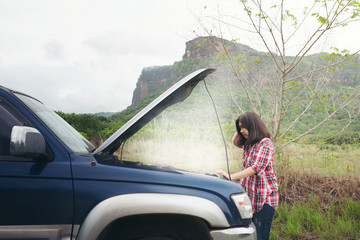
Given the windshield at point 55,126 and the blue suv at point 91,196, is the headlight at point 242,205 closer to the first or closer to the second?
the blue suv at point 91,196

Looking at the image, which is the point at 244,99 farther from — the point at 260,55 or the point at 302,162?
the point at 302,162

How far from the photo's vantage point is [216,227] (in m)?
1.95

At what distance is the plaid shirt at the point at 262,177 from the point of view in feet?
9.75

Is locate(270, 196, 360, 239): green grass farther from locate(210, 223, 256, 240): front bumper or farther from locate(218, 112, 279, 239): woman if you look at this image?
locate(210, 223, 256, 240): front bumper

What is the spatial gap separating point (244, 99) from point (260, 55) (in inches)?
40.2

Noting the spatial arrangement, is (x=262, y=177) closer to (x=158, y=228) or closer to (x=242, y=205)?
(x=242, y=205)

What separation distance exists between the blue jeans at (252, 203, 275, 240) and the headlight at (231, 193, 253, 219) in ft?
3.11

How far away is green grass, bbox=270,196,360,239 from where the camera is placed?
13.8 feet

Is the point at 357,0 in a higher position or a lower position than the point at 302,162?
higher

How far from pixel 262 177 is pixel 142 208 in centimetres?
168

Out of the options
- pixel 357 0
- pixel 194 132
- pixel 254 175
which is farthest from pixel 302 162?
pixel 254 175

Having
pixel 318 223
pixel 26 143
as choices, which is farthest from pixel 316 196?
pixel 26 143

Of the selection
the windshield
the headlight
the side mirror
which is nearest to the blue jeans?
the headlight

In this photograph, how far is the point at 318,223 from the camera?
4.42 m
